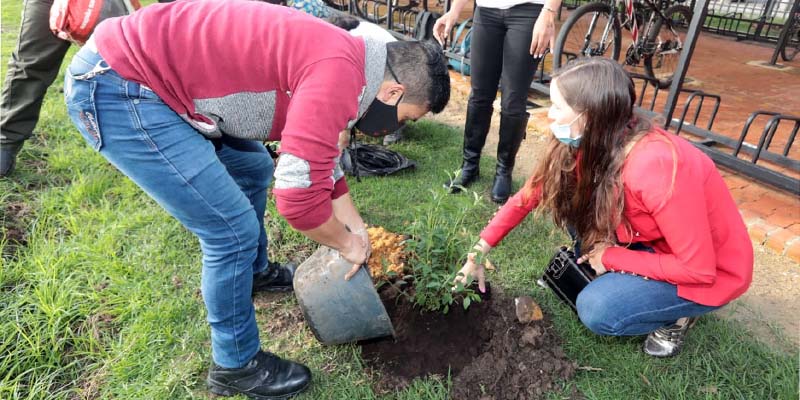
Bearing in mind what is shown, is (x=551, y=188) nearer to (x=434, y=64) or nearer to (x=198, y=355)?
(x=434, y=64)

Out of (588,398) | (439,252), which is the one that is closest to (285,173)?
(439,252)

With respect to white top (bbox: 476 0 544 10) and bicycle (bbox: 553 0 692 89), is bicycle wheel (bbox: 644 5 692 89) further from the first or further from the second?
white top (bbox: 476 0 544 10)

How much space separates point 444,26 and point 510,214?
179 centimetres

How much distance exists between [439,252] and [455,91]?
11.0ft

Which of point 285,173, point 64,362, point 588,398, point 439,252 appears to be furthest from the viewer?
point 439,252

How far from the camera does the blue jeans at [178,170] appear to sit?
4.42ft

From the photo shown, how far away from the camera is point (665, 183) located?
1604mm

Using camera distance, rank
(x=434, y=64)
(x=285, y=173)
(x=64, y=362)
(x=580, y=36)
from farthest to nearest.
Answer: (x=580, y=36) < (x=64, y=362) < (x=434, y=64) < (x=285, y=173)

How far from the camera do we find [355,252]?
1.66 m

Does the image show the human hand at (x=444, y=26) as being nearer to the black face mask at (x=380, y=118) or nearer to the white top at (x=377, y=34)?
the white top at (x=377, y=34)

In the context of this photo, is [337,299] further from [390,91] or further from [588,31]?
[588,31]

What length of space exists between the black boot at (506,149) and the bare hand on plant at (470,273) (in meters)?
1.14

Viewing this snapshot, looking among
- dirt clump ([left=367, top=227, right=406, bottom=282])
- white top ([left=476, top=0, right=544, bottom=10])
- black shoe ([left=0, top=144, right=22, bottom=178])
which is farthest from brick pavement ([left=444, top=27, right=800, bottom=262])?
black shoe ([left=0, top=144, right=22, bottom=178])

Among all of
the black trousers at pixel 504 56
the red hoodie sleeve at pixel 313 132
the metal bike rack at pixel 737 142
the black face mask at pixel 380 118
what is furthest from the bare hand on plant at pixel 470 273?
the metal bike rack at pixel 737 142
